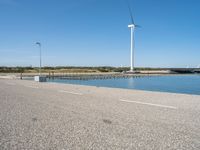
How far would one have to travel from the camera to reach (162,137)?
5094 millimetres

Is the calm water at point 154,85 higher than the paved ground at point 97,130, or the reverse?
the paved ground at point 97,130

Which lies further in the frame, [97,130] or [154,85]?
[154,85]

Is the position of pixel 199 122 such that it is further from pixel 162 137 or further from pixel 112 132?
pixel 112 132

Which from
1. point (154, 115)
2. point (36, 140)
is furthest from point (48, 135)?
point (154, 115)

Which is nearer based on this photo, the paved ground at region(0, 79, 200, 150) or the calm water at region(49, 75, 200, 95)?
the paved ground at region(0, 79, 200, 150)

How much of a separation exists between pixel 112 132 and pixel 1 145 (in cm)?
227

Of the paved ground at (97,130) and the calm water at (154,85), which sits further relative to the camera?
the calm water at (154,85)

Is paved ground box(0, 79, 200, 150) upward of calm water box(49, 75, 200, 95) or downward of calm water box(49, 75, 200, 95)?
upward

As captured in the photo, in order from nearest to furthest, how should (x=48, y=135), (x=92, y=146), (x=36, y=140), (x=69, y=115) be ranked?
(x=92, y=146)
(x=36, y=140)
(x=48, y=135)
(x=69, y=115)

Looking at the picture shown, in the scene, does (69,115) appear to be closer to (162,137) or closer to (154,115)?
(154,115)

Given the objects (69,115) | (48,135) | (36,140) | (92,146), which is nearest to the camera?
(92,146)

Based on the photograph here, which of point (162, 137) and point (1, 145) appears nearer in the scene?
point (1, 145)

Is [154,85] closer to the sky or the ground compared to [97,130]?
closer to the ground

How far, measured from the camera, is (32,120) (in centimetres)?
682
